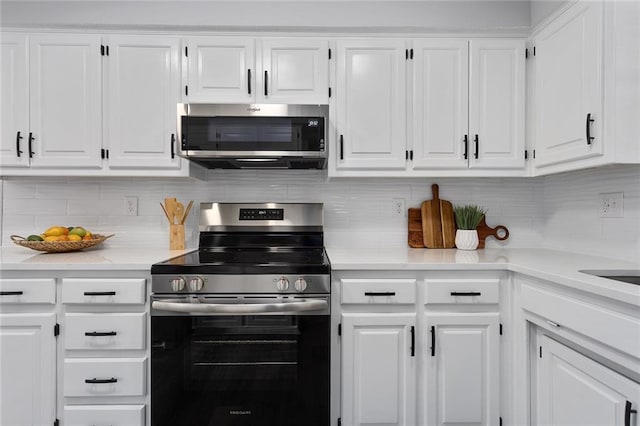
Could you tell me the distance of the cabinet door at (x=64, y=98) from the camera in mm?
2045

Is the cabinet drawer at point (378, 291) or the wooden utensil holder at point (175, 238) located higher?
the wooden utensil holder at point (175, 238)

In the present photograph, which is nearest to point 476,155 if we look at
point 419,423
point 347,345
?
point 347,345

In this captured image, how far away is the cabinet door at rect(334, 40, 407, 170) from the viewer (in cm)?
208

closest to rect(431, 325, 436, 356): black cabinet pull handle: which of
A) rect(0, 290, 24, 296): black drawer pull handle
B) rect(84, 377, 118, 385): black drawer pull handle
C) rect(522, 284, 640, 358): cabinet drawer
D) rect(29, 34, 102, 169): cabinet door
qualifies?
rect(522, 284, 640, 358): cabinet drawer

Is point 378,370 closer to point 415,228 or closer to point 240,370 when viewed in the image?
point 240,370

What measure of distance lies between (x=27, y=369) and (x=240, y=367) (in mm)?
948

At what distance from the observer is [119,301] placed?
5.45 feet

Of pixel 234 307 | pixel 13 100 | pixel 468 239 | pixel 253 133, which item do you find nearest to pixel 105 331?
pixel 234 307

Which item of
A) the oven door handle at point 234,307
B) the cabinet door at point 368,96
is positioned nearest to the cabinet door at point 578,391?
the oven door handle at point 234,307

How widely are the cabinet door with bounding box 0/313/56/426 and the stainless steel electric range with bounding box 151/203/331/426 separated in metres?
0.48

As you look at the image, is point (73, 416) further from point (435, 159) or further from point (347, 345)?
point (435, 159)

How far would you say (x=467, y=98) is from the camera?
210 centimetres

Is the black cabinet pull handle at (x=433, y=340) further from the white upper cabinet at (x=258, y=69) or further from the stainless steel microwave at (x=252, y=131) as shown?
the white upper cabinet at (x=258, y=69)

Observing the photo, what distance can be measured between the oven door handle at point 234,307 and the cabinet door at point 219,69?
1.11 meters
